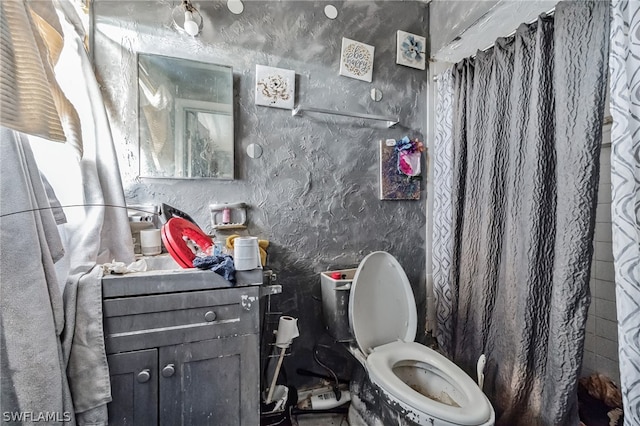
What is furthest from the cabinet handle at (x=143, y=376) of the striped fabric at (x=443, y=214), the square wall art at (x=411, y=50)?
the square wall art at (x=411, y=50)

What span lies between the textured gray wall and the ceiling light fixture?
0.04 metres

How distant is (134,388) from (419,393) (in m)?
1.01

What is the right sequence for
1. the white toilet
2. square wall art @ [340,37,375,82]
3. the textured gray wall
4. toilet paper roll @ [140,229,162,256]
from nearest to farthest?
the white toilet < toilet paper roll @ [140,229,162,256] < the textured gray wall < square wall art @ [340,37,375,82]

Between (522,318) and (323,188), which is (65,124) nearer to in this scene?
(323,188)

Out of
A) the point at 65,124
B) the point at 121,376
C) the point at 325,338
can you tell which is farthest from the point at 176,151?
the point at 325,338

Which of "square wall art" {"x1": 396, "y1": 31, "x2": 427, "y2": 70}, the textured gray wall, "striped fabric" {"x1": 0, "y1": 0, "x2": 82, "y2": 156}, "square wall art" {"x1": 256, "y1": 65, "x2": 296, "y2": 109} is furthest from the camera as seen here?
"square wall art" {"x1": 396, "y1": 31, "x2": 427, "y2": 70}

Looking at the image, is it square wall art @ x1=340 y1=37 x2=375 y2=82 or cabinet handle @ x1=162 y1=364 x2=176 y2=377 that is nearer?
cabinet handle @ x1=162 y1=364 x2=176 y2=377

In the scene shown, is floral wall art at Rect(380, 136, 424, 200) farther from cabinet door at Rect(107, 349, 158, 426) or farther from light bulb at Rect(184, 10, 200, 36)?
A: cabinet door at Rect(107, 349, 158, 426)

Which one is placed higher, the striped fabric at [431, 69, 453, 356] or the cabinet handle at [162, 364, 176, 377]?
the striped fabric at [431, 69, 453, 356]

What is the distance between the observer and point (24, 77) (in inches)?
24.8

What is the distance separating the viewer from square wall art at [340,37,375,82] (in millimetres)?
1464

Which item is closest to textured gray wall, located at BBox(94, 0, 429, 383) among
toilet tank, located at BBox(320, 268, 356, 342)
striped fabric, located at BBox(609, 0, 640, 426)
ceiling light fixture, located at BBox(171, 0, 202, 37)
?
ceiling light fixture, located at BBox(171, 0, 202, 37)

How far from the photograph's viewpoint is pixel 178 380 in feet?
2.65

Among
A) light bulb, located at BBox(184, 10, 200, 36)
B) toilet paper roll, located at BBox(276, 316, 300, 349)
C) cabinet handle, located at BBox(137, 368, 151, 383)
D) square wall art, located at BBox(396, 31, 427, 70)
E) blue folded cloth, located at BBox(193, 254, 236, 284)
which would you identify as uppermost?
square wall art, located at BBox(396, 31, 427, 70)
